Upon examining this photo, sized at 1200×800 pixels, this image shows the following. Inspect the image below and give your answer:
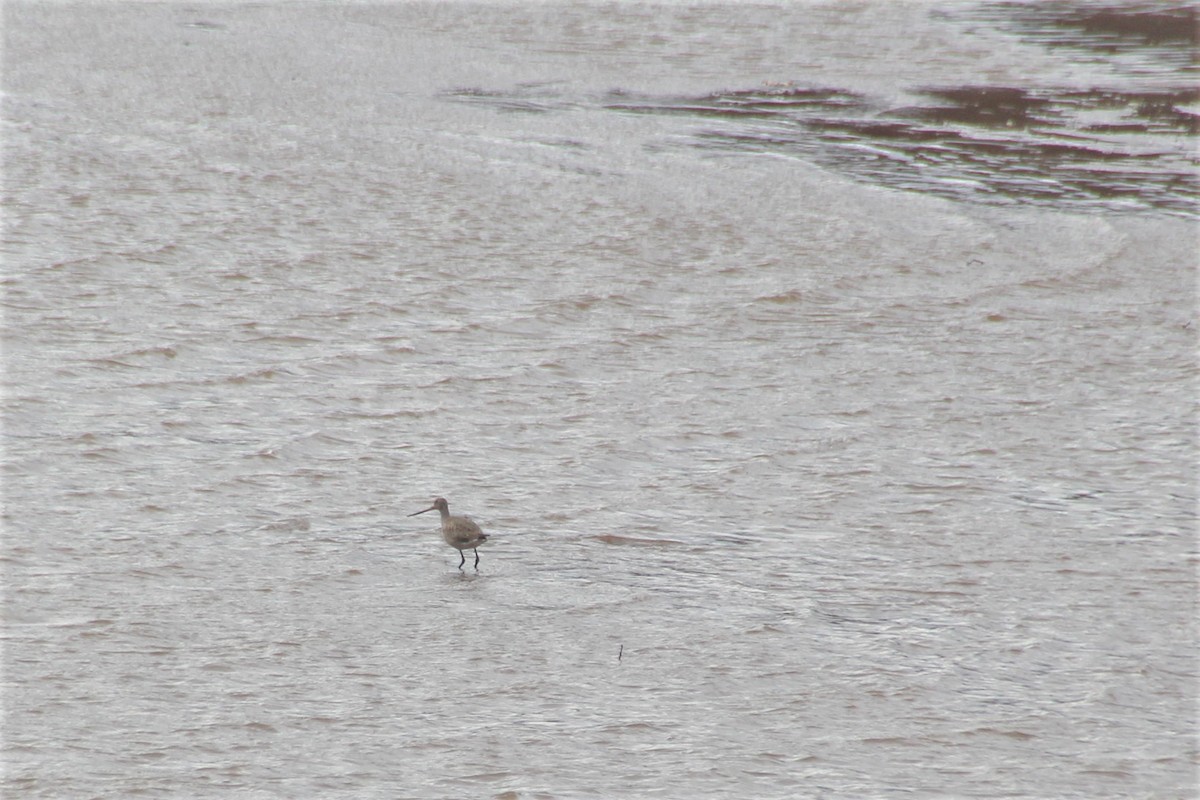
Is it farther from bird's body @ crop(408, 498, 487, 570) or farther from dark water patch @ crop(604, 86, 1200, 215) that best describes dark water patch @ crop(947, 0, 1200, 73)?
bird's body @ crop(408, 498, 487, 570)

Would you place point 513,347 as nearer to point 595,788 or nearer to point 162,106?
point 595,788

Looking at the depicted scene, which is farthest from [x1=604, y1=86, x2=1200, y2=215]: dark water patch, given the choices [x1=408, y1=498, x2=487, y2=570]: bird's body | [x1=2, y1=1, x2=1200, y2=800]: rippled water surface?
[x1=408, y1=498, x2=487, y2=570]: bird's body

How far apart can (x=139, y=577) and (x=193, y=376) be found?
3.15m

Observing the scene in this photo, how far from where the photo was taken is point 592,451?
1032 cm

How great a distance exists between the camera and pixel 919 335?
13094 millimetres

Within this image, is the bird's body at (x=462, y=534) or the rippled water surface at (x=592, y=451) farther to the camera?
the bird's body at (x=462, y=534)

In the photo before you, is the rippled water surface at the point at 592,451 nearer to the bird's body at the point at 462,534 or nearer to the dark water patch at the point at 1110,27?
the bird's body at the point at 462,534

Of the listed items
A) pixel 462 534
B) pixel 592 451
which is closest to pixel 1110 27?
pixel 592 451

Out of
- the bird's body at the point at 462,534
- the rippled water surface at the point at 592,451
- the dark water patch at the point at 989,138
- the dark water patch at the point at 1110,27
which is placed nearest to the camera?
the rippled water surface at the point at 592,451

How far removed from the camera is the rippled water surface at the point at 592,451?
23.1ft

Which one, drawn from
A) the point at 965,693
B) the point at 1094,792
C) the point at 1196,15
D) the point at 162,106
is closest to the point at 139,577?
the point at 965,693

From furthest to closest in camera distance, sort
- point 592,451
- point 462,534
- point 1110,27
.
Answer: point 1110,27 < point 592,451 < point 462,534

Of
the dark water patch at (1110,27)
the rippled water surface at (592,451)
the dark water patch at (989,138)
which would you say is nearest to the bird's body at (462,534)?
the rippled water surface at (592,451)

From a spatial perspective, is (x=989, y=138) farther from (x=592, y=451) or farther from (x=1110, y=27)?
(x=592, y=451)
